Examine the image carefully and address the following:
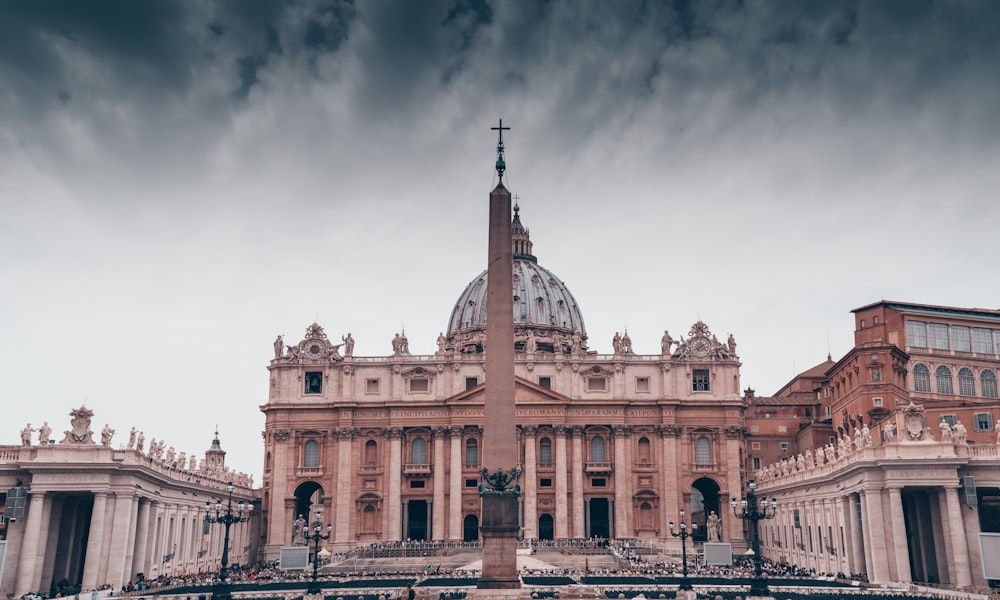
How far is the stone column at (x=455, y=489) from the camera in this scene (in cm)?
8344

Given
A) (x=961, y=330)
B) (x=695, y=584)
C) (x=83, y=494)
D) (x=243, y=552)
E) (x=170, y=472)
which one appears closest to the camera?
(x=695, y=584)

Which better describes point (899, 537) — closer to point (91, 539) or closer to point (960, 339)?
point (960, 339)


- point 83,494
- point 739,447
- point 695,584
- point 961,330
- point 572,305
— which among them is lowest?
point 695,584

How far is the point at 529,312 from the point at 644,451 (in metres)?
33.1

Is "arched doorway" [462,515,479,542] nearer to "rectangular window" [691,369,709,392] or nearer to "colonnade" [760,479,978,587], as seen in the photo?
"rectangular window" [691,369,709,392]

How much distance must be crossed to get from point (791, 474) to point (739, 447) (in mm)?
17463

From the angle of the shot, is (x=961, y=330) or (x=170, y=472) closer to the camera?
(x=170, y=472)

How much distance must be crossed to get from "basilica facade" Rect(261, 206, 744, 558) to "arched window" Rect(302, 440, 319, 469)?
0.29 ft

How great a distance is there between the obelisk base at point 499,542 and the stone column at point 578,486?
47.4m

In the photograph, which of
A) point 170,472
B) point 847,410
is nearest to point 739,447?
point 847,410

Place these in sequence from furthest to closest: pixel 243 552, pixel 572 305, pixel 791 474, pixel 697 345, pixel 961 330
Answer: pixel 572 305, pixel 697 345, pixel 243 552, pixel 961 330, pixel 791 474

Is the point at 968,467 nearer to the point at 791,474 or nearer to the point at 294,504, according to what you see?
the point at 791,474

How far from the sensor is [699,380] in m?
88.1

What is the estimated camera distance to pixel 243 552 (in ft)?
268
